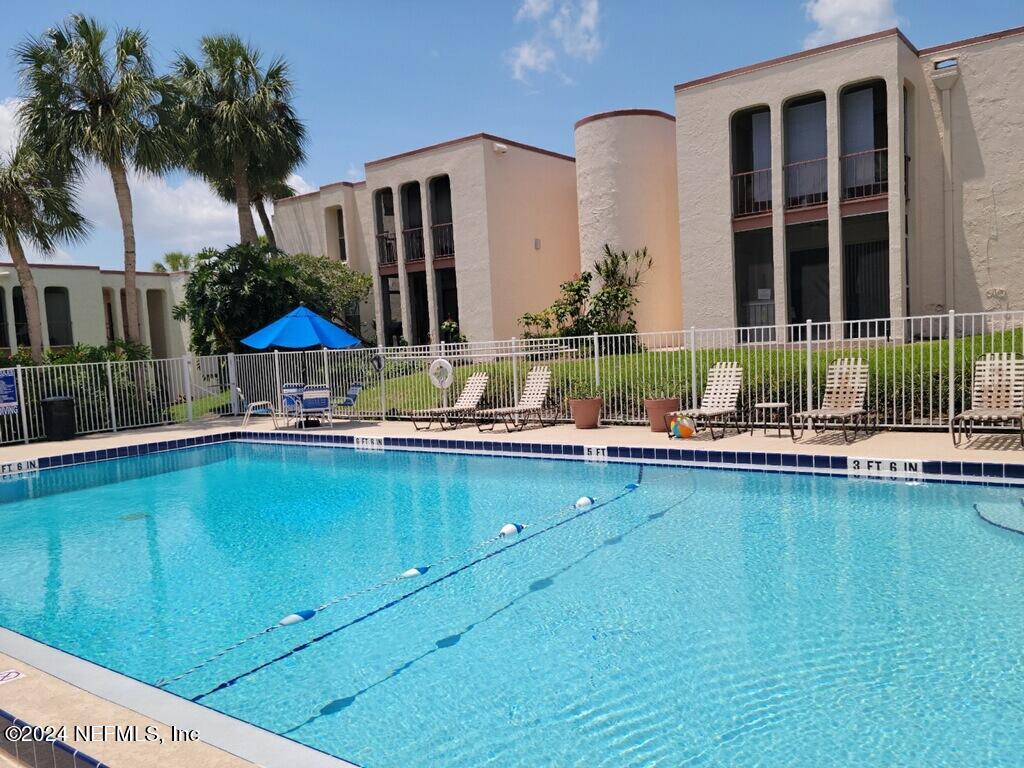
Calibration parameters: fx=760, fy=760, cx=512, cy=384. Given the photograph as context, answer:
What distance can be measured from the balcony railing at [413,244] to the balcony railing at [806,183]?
36.2ft

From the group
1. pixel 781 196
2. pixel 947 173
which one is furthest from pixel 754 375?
pixel 947 173

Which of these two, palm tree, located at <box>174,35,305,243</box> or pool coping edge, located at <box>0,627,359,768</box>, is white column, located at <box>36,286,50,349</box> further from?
pool coping edge, located at <box>0,627,359,768</box>

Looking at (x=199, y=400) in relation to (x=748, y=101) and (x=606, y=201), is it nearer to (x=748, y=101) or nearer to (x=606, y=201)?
(x=606, y=201)

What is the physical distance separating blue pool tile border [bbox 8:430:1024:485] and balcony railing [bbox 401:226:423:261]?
9.92 meters

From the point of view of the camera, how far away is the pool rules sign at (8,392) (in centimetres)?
1441

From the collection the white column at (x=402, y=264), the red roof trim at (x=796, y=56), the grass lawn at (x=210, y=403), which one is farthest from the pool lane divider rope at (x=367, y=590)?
the white column at (x=402, y=264)

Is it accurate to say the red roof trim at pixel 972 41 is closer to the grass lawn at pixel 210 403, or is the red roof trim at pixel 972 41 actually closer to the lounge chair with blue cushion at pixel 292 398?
the lounge chair with blue cushion at pixel 292 398

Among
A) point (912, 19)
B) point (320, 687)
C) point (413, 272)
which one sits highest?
point (912, 19)

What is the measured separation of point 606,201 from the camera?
1948 cm

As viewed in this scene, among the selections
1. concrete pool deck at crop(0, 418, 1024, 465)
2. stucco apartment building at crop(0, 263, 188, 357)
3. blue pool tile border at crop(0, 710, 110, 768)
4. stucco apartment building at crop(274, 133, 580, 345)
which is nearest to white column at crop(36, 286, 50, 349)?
stucco apartment building at crop(0, 263, 188, 357)

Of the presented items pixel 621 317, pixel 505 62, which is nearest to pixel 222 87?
pixel 505 62

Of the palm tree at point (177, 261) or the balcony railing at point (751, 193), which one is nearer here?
the balcony railing at point (751, 193)

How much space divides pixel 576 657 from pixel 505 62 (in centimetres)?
1586

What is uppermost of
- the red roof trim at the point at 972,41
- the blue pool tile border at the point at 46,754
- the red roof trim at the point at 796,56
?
the red roof trim at the point at 796,56
